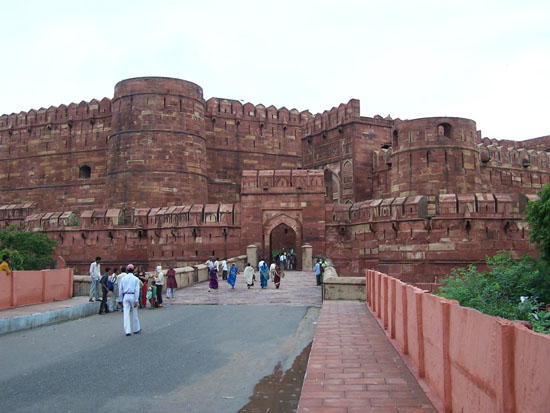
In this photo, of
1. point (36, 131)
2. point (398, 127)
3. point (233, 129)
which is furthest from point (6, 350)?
point (36, 131)

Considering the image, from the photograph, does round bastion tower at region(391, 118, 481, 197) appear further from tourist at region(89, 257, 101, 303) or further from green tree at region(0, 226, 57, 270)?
green tree at region(0, 226, 57, 270)

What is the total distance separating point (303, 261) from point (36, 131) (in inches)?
770

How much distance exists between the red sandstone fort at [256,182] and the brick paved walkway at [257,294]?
181 inches

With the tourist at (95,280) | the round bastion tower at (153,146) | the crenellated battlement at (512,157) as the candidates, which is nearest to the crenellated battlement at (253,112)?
the round bastion tower at (153,146)

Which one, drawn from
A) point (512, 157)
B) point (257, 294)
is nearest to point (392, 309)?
point (257, 294)

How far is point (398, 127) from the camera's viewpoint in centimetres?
2247

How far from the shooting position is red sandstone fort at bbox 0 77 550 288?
18.8m

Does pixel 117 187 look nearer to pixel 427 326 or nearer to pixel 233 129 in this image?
pixel 233 129

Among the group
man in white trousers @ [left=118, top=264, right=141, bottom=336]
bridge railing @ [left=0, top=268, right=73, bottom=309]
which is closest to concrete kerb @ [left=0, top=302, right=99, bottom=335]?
bridge railing @ [left=0, top=268, right=73, bottom=309]

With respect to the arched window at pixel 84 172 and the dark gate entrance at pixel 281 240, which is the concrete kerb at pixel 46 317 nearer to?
the dark gate entrance at pixel 281 240

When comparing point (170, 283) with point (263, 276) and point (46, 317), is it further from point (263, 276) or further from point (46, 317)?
point (46, 317)

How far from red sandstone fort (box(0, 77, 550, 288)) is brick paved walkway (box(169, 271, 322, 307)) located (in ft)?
15.1

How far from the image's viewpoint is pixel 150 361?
19.0 ft

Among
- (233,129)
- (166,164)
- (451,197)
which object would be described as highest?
(233,129)
